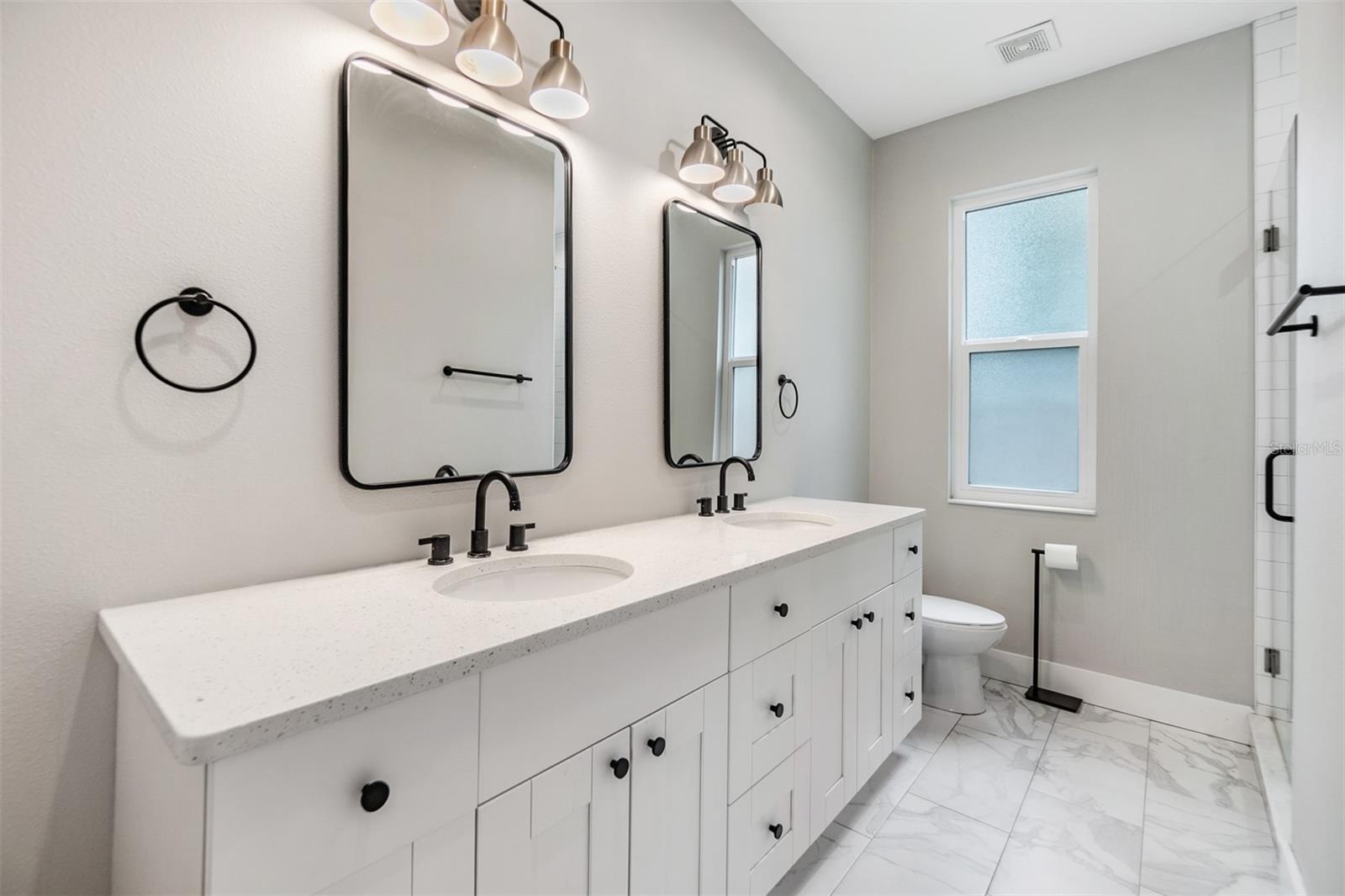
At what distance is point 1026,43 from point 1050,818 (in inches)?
112

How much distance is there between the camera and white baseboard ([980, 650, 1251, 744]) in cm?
231

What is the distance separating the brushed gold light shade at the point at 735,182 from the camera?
194 cm

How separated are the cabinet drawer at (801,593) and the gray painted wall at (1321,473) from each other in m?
0.93

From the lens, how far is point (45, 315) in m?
0.87

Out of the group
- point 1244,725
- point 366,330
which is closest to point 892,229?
point 1244,725

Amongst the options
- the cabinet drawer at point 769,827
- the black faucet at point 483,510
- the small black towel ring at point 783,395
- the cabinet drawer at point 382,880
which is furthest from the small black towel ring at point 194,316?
the small black towel ring at point 783,395

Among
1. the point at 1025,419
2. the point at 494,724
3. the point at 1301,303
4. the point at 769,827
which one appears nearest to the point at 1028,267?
the point at 1025,419

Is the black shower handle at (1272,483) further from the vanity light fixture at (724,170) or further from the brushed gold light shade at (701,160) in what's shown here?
the brushed gold light shade at (701,160)

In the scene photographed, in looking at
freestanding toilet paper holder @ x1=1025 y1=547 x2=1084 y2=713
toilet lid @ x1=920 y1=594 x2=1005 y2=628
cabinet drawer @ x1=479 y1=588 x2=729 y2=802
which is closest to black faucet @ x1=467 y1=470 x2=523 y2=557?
cabinet drawer @ x1=479 y1=588 x2=729 y2=802

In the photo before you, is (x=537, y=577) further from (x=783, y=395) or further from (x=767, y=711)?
(x=783, y=395)

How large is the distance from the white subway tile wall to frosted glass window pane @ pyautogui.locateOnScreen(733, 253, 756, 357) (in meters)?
1.89

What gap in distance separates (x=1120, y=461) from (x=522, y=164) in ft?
8.61

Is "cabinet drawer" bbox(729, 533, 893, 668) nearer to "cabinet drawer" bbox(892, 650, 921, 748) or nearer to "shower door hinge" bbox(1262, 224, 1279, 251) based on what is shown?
"cabinet drawer" bbox(892, 650, 921, 748)

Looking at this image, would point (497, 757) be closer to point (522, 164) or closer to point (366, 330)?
point (366, 330)
